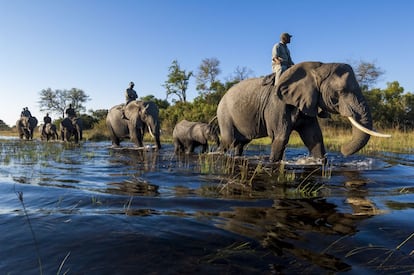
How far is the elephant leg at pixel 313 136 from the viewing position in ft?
24.7

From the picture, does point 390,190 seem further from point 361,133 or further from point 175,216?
point 175,216

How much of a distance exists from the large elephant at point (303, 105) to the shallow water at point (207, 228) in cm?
212

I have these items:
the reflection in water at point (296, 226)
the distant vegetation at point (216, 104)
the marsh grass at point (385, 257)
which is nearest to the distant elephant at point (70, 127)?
the distant vegetation at point (216, 104)

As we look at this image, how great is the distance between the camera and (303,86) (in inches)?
272

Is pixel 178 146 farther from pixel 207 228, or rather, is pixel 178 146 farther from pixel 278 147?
pixel 207 228

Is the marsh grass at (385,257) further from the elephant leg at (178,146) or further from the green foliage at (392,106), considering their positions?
the green foliage at (392,106)

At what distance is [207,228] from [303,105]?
4926 millimetres

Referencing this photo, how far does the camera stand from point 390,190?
13.8 feet

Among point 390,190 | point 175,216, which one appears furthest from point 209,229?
point 390,190

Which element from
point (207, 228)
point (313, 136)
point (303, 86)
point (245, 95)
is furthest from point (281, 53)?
point (207, 228)

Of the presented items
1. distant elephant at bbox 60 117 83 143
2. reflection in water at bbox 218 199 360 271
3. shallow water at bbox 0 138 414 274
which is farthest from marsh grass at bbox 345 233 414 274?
distant elephant at bbox 60 117 83 143

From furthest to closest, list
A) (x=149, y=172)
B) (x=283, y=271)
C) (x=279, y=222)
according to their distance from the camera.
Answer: (x=149, y=172), (x=279, y=222), (x=283, y=271)

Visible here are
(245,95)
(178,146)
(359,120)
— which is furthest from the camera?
(178,146)

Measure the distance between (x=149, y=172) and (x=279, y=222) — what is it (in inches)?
142
